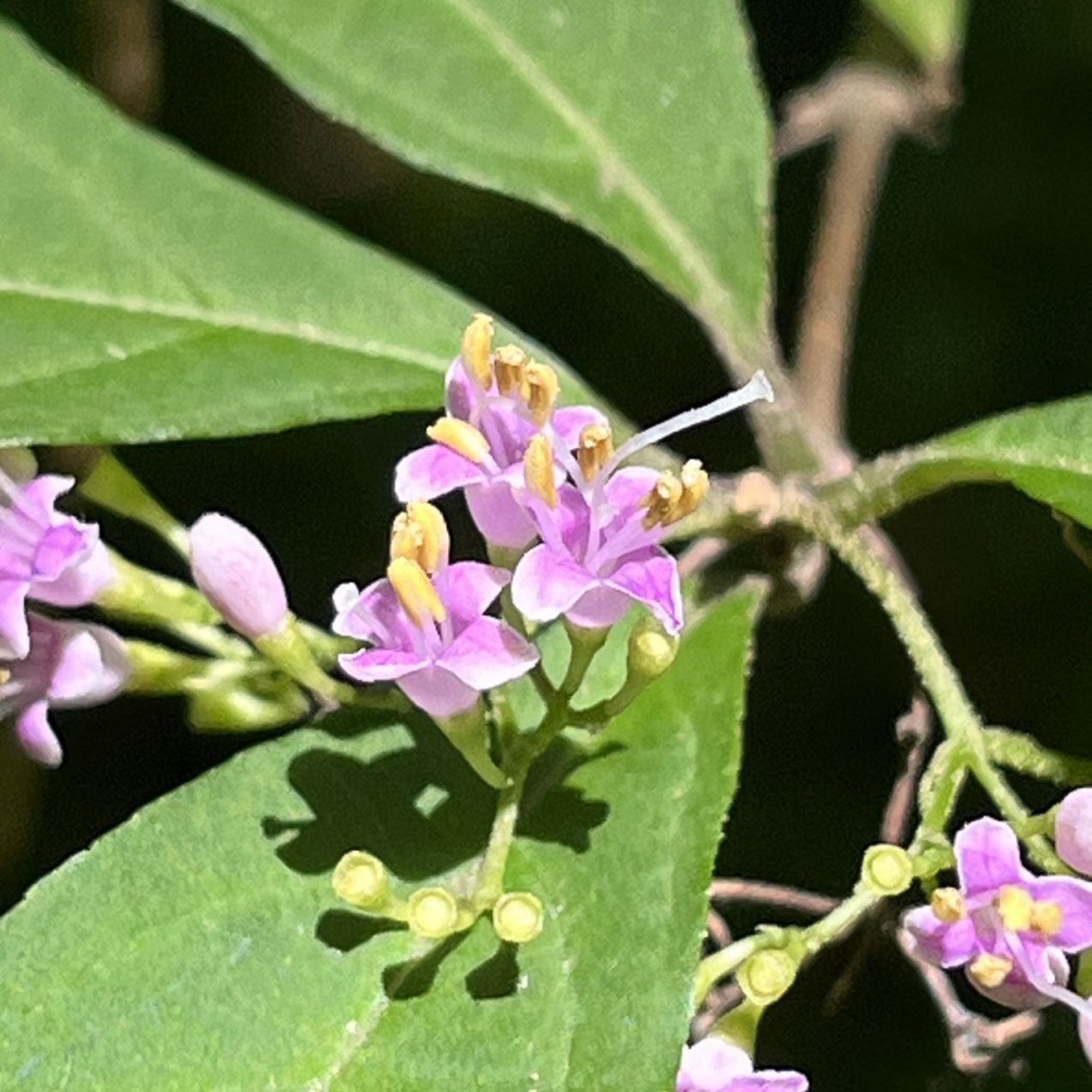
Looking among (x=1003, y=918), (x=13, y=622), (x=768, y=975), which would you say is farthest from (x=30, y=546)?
(x=1003, y=918)

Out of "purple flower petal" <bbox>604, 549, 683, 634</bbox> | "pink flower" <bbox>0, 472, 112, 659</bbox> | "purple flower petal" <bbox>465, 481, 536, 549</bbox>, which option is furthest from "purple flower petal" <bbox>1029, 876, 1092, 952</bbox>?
"pink flower" <bbox>0, 472, 112, 659</bbox>

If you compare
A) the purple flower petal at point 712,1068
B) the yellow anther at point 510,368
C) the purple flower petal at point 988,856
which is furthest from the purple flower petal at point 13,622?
the purple flower petal at point 988,856

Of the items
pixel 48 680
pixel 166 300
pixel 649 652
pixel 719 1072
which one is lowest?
pixel 719 1072

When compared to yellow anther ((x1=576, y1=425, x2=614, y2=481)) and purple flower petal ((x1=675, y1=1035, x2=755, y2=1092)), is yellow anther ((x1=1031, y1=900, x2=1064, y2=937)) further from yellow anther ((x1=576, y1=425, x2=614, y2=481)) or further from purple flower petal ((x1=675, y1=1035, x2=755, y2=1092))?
yellow anther ((x1=576, y1=425, x2=614, y2=481))

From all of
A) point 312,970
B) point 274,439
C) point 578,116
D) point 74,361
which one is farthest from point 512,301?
point 312,970

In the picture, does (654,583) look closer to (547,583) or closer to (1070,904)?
(547,583)
